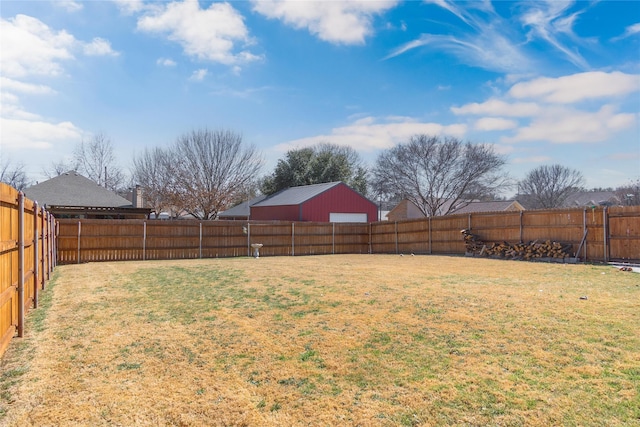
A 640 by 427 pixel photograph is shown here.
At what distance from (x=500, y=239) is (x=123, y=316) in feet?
47.8

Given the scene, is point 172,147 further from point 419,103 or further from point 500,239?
point 500,239

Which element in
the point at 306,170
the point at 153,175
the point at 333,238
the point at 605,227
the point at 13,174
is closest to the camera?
the point at 605,227

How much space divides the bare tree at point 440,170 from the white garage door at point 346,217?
8.93 metres

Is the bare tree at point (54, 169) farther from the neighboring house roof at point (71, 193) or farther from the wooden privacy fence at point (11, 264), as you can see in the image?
the wooden privacy fence at point (11, 264)

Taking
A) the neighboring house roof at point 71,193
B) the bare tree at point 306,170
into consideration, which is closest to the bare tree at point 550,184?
the bare tree at point 306,170

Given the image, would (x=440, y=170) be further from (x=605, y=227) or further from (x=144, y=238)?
(x=144, y=238)

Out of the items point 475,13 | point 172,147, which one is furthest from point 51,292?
point 172,147

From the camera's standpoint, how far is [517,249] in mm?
14914

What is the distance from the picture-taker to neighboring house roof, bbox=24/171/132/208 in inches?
863

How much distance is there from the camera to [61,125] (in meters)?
27.6

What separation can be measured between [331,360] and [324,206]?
76.7ft

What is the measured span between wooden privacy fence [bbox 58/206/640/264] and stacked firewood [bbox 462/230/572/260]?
303 mm

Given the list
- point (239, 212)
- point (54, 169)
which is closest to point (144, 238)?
point (239, 212)

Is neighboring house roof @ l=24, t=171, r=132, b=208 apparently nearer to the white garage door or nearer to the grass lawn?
the white garage door
